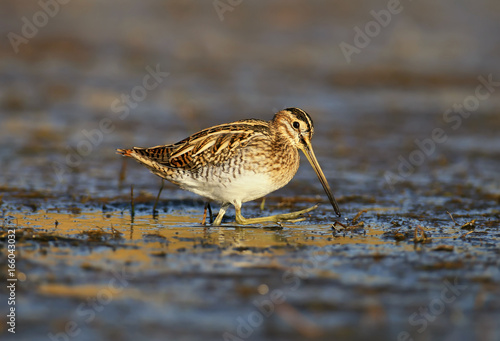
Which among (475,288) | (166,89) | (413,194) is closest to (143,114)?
(166,89)

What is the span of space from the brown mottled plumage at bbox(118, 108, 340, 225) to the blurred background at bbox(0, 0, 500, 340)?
0.47 metres

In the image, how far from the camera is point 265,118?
16094 millimetres

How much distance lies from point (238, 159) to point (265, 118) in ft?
24.6

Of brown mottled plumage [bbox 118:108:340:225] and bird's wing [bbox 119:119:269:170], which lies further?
bird's wing [bbox 119:119:269:170]

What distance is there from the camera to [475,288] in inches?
251

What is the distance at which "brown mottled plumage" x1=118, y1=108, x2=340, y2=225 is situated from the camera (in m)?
8.68

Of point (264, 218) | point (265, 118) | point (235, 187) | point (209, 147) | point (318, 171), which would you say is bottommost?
point (264, 218)

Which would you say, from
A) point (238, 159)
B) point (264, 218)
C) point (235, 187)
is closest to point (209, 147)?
point (238, 159)

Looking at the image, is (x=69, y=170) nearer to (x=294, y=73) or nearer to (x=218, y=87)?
(x=218, y=87)

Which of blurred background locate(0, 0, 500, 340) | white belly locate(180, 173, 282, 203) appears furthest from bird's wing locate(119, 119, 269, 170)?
blurred background locate(0, 0, 500, 340)

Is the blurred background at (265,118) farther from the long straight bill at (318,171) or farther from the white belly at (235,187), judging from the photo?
the white belly at (235,187)

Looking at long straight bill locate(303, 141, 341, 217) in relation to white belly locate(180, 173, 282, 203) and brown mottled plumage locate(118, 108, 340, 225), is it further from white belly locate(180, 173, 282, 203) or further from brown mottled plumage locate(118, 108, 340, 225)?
white belly locate(180, 173, 282, 203)

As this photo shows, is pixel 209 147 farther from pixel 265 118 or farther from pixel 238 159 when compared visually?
pixel 265 118

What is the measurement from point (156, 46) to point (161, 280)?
17.2 metres
